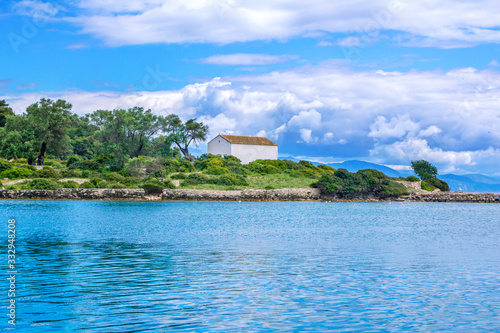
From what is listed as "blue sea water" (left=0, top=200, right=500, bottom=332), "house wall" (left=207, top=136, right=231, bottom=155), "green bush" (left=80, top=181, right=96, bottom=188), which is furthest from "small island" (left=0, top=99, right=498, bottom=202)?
"blue sea water" (left=0, top=200, right=500, bottom=332)

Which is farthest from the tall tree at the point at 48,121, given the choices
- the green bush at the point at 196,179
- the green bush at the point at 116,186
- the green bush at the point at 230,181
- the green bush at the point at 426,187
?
the green bush at the point at 426,187

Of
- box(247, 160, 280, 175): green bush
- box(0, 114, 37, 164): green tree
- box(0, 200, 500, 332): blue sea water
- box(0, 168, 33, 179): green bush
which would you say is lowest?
box(0, 200, 500, 332): blue sea water

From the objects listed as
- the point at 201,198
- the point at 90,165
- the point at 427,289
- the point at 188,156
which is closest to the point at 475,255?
the point at 427,289

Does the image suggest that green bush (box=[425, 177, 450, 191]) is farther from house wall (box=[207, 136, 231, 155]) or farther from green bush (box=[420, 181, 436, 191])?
house wall (box=[207, 136, 231, 155])

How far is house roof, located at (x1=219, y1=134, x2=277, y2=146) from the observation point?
89.8 m

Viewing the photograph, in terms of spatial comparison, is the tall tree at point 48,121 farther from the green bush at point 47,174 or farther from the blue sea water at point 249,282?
the blue sea water at point 249,282

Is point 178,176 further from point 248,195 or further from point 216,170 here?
point 248,195

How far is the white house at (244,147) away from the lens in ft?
293

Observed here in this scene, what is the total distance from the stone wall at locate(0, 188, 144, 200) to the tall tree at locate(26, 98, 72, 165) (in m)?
18.0

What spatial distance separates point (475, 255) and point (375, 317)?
11.5 metres

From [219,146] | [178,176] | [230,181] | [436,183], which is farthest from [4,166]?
[436,183]

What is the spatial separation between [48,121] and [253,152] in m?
37.2

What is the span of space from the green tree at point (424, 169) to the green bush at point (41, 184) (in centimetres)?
6517

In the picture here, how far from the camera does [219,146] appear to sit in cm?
9194
